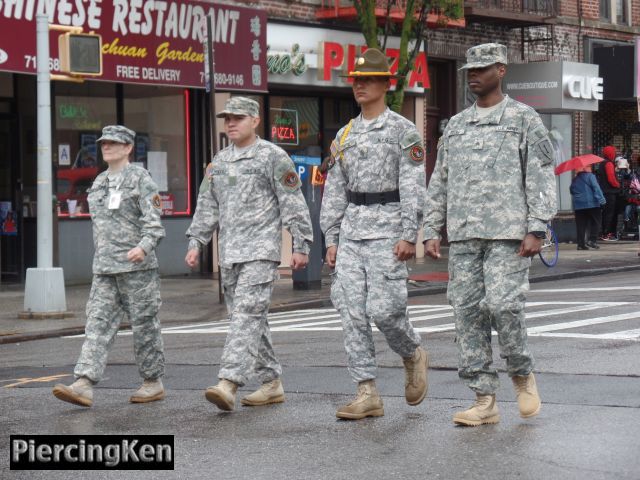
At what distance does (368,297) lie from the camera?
7.84 meters

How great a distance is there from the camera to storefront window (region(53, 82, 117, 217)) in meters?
20.2

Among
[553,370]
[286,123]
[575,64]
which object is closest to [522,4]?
[575,64]

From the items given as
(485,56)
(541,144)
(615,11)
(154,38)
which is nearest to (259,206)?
(485,56)

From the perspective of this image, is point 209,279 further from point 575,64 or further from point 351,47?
point 575,64

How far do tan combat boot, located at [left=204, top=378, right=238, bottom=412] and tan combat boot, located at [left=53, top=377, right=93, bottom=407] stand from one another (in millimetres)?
898

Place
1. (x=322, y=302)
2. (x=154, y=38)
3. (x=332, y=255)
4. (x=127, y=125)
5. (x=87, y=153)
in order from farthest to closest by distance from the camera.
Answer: (x=127, y=125) → (x=154, y=38) → (x=87, y=153) → (x=322, y=302) → (x=332, y=255)

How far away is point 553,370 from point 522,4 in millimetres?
19308

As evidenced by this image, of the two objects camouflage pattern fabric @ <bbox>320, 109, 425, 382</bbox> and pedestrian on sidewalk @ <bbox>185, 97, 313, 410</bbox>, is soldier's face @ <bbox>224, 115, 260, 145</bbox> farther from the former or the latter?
camouflage pattern fabric @ <bbox>320, 109, 425, 382</bbox>

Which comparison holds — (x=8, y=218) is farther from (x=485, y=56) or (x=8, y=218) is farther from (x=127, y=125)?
(x=485, y=56)

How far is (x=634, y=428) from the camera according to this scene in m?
7.13

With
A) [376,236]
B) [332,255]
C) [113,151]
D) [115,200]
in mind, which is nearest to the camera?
[376,236]

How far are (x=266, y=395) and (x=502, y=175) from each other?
221 centimetres

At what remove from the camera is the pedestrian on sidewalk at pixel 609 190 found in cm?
2798

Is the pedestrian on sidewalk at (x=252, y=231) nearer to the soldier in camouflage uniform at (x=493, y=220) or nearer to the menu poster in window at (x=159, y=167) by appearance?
the soldier in camouflage uniform at (x=493, y=220)
